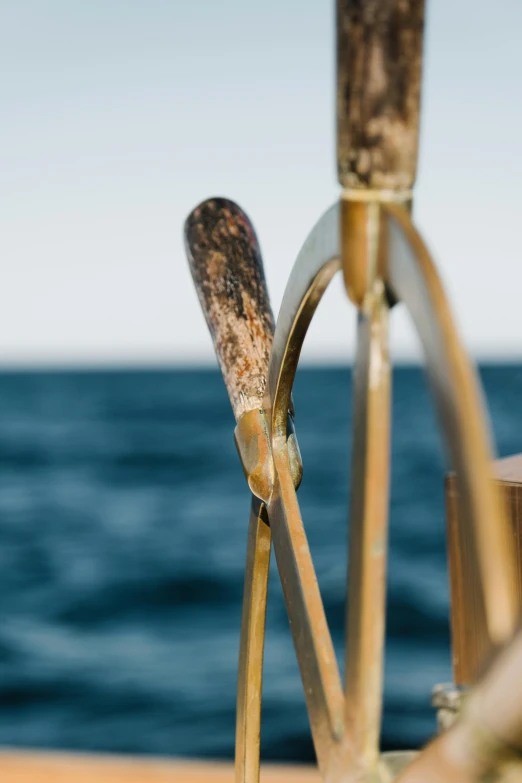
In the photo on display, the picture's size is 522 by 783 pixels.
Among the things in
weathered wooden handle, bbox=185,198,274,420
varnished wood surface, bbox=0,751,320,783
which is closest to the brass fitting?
weathered wooden handle, bbox=185,198,274,420

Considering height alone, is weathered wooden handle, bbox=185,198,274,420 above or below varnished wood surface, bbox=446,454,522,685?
above

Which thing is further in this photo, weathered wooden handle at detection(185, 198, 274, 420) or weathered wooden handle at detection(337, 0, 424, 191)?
weathered wooden handle at detection(185, 198, 274, 420)

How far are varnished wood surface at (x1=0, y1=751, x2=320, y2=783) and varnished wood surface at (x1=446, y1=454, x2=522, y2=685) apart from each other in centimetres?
153

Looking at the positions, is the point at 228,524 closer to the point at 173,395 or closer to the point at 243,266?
the point at 243,266

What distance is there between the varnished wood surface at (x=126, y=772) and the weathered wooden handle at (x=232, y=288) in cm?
179

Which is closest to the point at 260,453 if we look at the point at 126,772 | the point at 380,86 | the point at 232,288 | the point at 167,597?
the point at 232,288

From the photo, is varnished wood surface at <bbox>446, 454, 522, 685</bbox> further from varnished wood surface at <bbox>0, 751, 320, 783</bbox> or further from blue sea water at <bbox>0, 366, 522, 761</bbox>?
varnished wood surface at <bbox>0, 751, 320, 783</bbox>

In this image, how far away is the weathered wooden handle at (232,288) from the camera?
0.78 metres

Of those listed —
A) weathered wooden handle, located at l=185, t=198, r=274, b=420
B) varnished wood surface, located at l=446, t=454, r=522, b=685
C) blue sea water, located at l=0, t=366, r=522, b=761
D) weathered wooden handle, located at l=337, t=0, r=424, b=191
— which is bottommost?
varnished wood surface, located at l=446, t=454, r=522, b=685

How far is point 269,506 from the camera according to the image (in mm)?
715

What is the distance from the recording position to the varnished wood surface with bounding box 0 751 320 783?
96.2 inches

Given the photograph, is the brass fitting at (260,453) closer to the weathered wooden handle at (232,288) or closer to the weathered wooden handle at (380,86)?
the weathered wooden handle at (232,288)

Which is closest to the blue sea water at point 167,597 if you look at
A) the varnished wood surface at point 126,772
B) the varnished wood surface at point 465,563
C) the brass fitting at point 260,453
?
the brass fitting at point 260,453

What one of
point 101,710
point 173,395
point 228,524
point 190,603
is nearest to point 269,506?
point 101,710
